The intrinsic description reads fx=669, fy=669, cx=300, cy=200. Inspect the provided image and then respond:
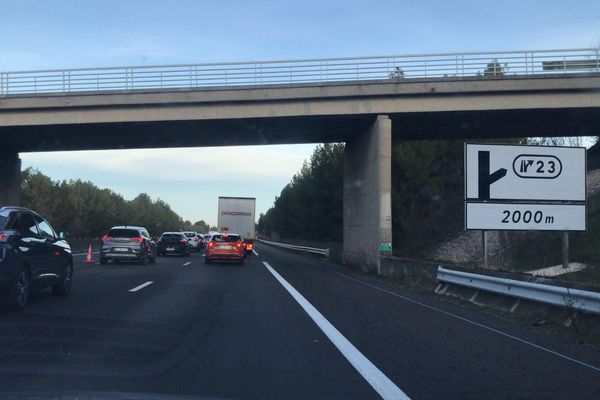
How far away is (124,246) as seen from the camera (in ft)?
96.3

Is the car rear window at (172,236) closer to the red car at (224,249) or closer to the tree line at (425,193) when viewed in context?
the red car at (224,249)

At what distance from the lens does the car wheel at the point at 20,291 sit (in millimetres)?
11820

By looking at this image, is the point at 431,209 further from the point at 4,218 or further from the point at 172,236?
the point at 4,218

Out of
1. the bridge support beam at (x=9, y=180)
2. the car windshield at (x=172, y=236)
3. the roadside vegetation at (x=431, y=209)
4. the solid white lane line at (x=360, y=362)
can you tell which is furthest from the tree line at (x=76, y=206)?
the solid white lane line at (x=360, y=362)

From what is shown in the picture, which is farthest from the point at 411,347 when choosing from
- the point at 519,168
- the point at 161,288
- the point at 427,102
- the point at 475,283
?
the point at 427,102

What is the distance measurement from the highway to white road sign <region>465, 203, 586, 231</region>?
191 inches

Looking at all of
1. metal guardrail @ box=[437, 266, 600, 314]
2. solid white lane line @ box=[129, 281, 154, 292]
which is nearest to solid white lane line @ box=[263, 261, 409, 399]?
metal guardrail @ box=[437, 266, 600, 314]

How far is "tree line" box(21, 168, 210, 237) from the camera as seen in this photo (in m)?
79.0

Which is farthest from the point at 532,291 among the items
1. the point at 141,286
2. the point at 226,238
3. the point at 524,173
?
the point at 226,238

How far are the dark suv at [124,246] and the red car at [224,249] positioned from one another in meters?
3.00

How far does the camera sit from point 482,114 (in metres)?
28.6

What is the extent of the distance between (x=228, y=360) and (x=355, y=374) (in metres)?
1.63

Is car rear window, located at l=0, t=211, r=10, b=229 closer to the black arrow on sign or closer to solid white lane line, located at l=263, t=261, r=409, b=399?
solid white lane line, located at l=263, t=261, r=409, b=399

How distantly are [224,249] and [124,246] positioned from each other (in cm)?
461
